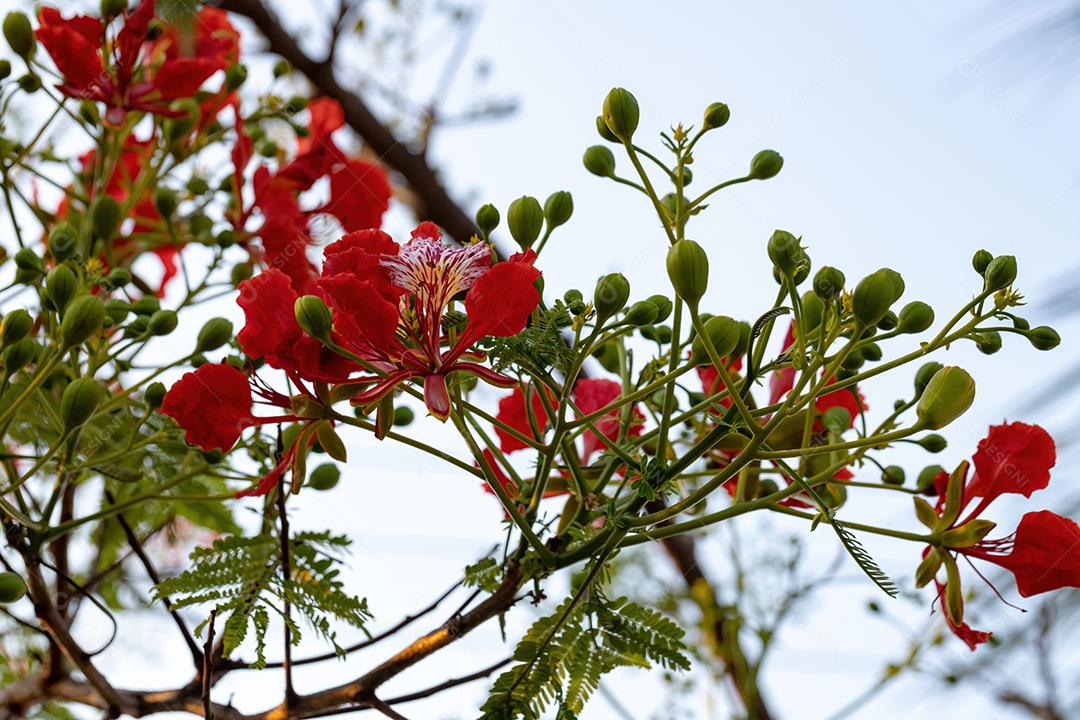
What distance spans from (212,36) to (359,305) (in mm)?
669

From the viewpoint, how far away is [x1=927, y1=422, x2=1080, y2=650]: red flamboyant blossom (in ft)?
2.80

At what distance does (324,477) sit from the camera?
40.0 inches

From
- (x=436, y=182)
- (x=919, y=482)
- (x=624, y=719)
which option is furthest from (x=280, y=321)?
(x=436, y=182)

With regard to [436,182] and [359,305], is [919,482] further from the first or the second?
[436,182]

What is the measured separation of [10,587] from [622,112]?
0.59 m

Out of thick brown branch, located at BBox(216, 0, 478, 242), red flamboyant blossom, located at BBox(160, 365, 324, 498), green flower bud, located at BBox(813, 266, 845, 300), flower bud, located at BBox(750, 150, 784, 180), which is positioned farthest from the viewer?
thick brown branch, located at BBox(216, 0, 478, 242)

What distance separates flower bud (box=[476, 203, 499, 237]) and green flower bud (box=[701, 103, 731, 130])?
175mm

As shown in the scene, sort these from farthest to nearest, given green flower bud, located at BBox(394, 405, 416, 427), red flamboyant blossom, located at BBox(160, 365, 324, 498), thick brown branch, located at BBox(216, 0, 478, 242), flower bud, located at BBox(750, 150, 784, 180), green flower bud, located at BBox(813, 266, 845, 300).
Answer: thick brown branch, located at BBox(216, 0, 478, 242)
green flower bud, located at BBox(394, 405, 416, 427)
flower bud, located at BBox(750, 150, 784, 180)
red flamboyant blossom, located at BBox(160, 365, 324, 498)
green flower bud, located at BBox(813, 266, 845, 300)

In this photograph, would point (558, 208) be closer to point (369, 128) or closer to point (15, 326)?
point (15, 326)

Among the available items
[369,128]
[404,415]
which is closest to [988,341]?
[404,415]

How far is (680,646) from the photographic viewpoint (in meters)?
0.87

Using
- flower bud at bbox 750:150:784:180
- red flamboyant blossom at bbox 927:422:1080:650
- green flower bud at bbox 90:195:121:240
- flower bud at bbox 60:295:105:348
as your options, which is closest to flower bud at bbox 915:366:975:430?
red flamboyant blossom at bbox 927:422:1080:650

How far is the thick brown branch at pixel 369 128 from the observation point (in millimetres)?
2217

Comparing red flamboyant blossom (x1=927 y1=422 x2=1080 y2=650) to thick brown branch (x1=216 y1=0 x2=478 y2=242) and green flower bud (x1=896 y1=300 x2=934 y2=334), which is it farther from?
thick brown branch (x1=216 y1=0 x2=478 y2=242)
